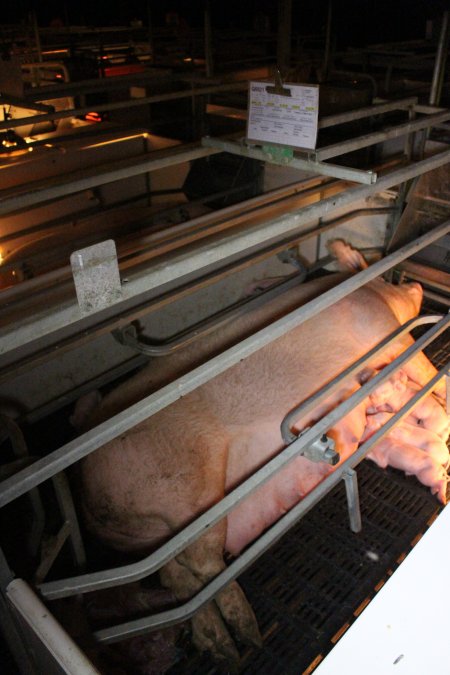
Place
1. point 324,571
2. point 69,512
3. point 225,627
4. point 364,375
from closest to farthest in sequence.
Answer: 1. point 69,512
2. point 225,627
3. point 324,571
4. point 364,375

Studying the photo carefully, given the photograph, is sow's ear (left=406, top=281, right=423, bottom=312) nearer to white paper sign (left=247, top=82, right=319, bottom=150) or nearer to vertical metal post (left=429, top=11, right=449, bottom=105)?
vertical metal post (left=429, top=11, right=449, bottom=105)

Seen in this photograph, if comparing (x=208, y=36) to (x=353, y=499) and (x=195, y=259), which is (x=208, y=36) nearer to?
(x=195, y=259)

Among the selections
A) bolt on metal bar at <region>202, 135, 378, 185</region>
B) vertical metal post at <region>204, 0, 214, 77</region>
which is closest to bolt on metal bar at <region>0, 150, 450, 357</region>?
bolt on metal bar at <region>202, 135, 378, 185</region>

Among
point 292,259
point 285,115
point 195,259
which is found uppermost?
point 285,115

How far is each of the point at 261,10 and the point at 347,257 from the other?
6.99m

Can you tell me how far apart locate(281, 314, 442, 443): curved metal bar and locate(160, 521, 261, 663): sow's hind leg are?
0.52 m

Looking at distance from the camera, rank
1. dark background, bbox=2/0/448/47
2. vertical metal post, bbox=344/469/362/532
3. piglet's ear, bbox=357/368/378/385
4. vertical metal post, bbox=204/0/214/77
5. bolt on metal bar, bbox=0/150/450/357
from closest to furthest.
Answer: bolt on metal bar, bbox=0/150/450/357 → vertical metal post, bbox=344/469/362/532 → piglet's ear, bbox=357/368/378/385 → vertical metal post, bbox=204/0/214/77 → dark background, bbox=2/0/448/47

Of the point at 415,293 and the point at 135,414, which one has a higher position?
the point at 135,414

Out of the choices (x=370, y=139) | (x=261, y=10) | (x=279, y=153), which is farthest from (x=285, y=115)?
(x=261, y=10)

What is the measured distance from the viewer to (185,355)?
2.76 meters

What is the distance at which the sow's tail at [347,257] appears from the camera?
130 inches

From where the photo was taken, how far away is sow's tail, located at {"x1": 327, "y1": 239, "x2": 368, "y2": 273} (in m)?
Answer: 3.31

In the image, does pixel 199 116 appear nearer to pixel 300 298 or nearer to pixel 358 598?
pixel 300 298

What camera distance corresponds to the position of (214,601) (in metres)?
2.36
